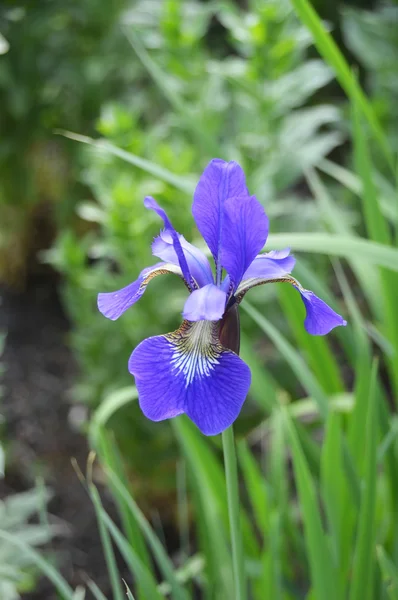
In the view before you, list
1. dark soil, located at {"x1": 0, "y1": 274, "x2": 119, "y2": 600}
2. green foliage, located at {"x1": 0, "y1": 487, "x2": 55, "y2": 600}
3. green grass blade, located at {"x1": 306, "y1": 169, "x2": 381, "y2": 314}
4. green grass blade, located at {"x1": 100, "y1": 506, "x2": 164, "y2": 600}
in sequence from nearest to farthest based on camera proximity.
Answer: green grass blade, located at {"x1": 100, "y1": 506, "x2": 164, "y2": 600}
green foliage, located at {"x1": 0, "y1": 487, "x2": 55, "y2": 600}
green grass blade, located at {"x1": 306, "y1": 169, "x2": 381, "y2": 314}
dark soil, located at {"x1": 0, "y1": 274, "x2": 119, "y2": 600}

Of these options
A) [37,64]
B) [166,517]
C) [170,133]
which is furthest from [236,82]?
[166,517]

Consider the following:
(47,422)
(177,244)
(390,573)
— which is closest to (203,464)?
(390,573)

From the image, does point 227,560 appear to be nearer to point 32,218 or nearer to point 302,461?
point 302,461

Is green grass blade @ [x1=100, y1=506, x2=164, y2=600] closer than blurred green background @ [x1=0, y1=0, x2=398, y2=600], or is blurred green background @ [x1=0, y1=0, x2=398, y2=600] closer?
green grass blade @ [x1=100, y1=506, x2=164, y2=600]

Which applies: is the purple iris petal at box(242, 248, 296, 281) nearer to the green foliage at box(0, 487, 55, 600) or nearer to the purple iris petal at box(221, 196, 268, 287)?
the purple iris petal at box(221, 196, 268, 287)

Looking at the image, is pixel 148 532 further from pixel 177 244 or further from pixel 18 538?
pixel 177 244

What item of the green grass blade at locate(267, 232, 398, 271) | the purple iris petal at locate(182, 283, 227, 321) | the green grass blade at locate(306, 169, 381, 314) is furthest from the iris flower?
the green grass blade at locate(306, 169, 381, 314)

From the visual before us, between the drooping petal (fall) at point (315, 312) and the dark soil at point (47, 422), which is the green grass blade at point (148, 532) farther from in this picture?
the dark soil at point (47, 422)

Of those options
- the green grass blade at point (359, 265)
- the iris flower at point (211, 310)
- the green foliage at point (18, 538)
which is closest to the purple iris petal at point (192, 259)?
the iris flower at point (211, 310)
